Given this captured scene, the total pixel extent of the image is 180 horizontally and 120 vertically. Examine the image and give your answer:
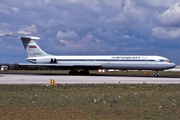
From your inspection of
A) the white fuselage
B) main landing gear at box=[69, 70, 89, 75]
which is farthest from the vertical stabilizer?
main landing gear at box=[69, 70, 89, 75]

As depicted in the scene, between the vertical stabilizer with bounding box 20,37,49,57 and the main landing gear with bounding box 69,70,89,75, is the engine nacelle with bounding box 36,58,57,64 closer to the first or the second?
the vertical stabilizer with bounding box 20,37,49,57

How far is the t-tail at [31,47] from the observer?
57562 millimetres

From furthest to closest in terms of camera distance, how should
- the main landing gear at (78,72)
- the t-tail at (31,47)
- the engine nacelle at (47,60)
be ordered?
the t-tail at (31,47) < the engine nacelle at (47,60) < the main landing gear at (78,72)

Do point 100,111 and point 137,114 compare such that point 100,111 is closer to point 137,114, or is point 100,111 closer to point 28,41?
point 137,114

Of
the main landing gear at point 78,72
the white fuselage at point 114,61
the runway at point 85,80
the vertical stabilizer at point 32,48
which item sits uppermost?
the vertical stabilizer at point 32,48

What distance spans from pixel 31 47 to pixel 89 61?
39.0ft

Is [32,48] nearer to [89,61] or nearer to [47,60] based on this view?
[47,60]

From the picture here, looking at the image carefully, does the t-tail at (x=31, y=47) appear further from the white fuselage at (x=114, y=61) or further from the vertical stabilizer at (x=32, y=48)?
the white fuselage at (x=114, y=61)

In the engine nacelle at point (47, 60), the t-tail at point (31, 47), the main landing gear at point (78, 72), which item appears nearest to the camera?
the main landing gear at point (78, 72)

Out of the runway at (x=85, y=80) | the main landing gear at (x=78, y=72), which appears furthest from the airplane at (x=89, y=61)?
the runway at (x=85, y=80)

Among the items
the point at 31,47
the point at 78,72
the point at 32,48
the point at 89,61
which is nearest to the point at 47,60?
the point at 32,48

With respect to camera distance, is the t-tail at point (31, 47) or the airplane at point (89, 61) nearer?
the airplane at point (89, 61)

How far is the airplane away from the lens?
47.3 meters

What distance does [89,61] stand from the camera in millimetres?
52562
